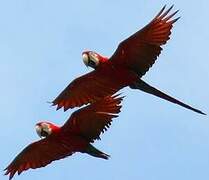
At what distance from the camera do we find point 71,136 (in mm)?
22172

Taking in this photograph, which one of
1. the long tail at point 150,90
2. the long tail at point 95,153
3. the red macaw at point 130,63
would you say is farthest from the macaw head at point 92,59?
the long tail at point 95,153

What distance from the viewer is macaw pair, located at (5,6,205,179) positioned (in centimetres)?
2161

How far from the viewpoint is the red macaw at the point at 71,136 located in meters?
22.1

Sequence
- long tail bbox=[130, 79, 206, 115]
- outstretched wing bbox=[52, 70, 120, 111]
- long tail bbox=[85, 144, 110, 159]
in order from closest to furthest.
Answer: long tail bbox=[130, 79, 206, 115] < long tail bbox=[85, 144, 110, 159] < outstretched wing bbox=[52, 70, 120, 111]

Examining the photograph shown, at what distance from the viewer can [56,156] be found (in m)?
22.5

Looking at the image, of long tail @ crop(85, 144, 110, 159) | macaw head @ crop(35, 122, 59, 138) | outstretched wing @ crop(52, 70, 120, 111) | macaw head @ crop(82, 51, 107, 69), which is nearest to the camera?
macaw head @ crop(82, 51, 107, 69)

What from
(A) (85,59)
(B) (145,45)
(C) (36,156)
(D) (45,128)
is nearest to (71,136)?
(D) (45,128)

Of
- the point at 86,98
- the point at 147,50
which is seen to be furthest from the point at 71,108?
the point at 147,50

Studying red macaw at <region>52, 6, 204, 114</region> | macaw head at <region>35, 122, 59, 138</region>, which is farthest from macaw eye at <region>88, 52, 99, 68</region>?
macaw head at <region>35, 122, 59, 138</region>

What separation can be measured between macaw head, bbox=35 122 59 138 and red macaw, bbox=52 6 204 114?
409 mm

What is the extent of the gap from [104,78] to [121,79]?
28 centimetres

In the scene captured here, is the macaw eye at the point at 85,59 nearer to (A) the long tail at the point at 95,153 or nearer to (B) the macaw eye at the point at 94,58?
(B) the macaw eye at the point at 94,58

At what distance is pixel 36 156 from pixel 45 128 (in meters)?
0.71

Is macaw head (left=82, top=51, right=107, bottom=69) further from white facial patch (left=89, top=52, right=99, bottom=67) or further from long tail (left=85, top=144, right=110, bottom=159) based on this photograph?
long tail (left=85, top=144, right=110, bottom=159)
